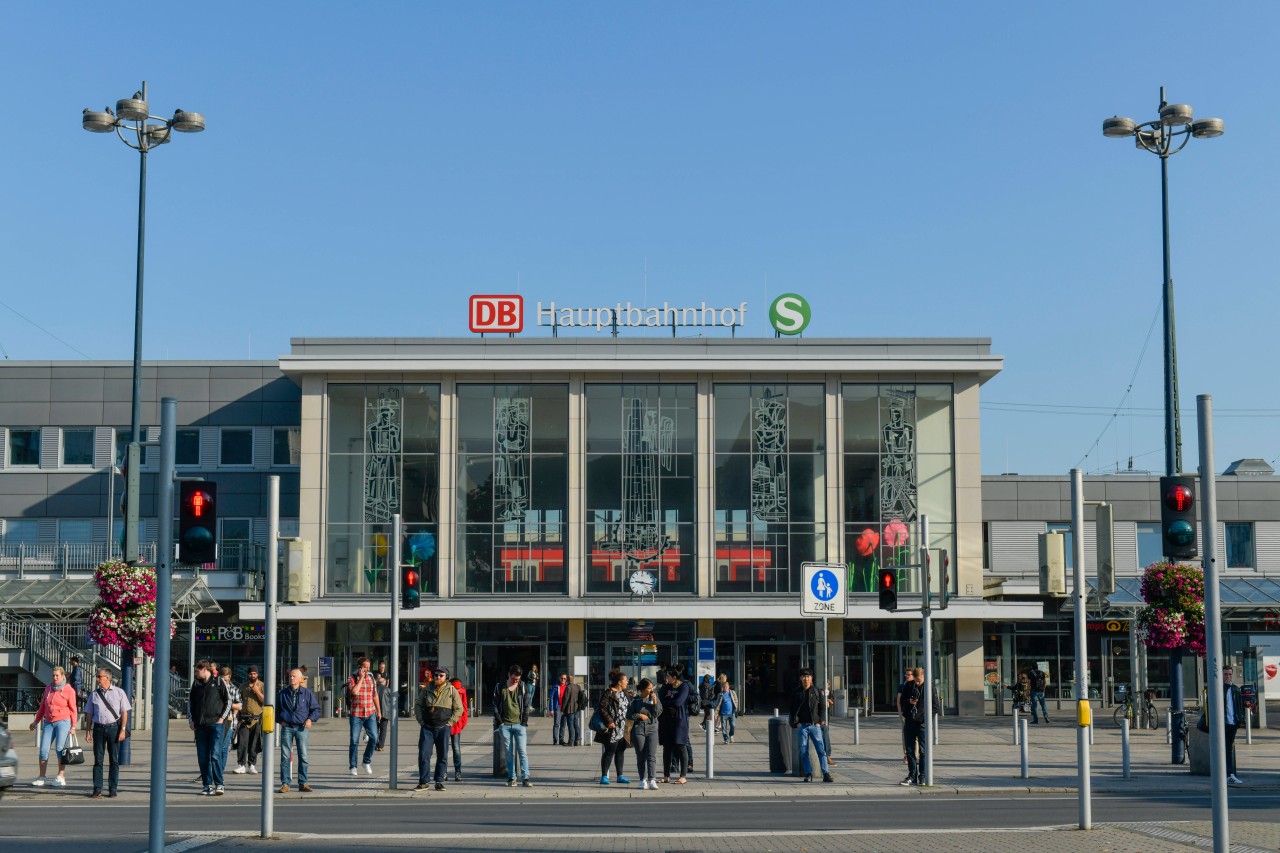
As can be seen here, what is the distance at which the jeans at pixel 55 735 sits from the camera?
22.8 m

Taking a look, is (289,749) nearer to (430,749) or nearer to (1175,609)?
(430,749)

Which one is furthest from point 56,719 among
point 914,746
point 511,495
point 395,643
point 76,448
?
point 76,448

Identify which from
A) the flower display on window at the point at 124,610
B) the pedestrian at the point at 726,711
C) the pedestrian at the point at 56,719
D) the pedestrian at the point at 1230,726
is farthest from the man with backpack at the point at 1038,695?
the pedestrian at the point at 56,719

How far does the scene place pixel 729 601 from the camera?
44219mm

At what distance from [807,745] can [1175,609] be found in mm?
11661

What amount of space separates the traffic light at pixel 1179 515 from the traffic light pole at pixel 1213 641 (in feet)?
0.54

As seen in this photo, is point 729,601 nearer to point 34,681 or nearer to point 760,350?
point 760,350

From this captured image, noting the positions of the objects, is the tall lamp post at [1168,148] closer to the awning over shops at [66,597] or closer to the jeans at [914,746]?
the jeans at [914,746]

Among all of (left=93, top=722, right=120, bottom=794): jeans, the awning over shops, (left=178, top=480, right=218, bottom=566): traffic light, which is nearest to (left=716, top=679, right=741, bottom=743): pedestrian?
the awning over shops

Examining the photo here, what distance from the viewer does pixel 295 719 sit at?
69.9ft

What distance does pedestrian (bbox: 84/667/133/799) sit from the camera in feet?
69.6

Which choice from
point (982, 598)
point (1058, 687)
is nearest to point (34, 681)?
point (982, 598)

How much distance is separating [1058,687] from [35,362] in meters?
37.6

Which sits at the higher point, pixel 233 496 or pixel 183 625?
pixel 233 496
